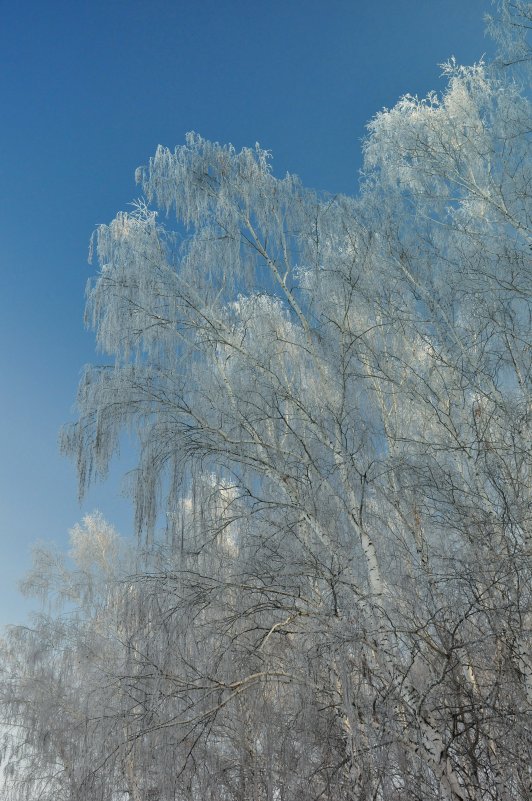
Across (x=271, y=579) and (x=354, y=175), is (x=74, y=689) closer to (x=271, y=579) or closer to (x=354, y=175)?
(x=271, y=579)

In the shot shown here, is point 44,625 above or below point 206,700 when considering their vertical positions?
above

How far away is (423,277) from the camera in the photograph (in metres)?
6.48

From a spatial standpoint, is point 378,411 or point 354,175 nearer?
point 378,411

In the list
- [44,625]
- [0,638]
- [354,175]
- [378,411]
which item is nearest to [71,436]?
[378,411]

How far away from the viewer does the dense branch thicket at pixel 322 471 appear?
4.02 meters

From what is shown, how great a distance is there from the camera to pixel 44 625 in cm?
1243

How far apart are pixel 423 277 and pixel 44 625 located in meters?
9.98

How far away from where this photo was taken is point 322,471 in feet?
17.7

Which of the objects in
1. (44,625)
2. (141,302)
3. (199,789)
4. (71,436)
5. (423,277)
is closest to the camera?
(199,789)

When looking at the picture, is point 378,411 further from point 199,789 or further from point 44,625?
point 44,625

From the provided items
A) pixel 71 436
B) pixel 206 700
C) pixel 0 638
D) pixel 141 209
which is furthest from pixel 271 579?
pixel 0 638

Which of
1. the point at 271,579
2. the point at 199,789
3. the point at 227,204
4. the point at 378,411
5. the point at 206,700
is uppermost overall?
the point at 227,204

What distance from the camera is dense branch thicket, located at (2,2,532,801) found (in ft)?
13.2

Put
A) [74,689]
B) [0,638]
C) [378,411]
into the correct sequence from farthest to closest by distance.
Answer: [0,638] < [74,689] < [378,411]
